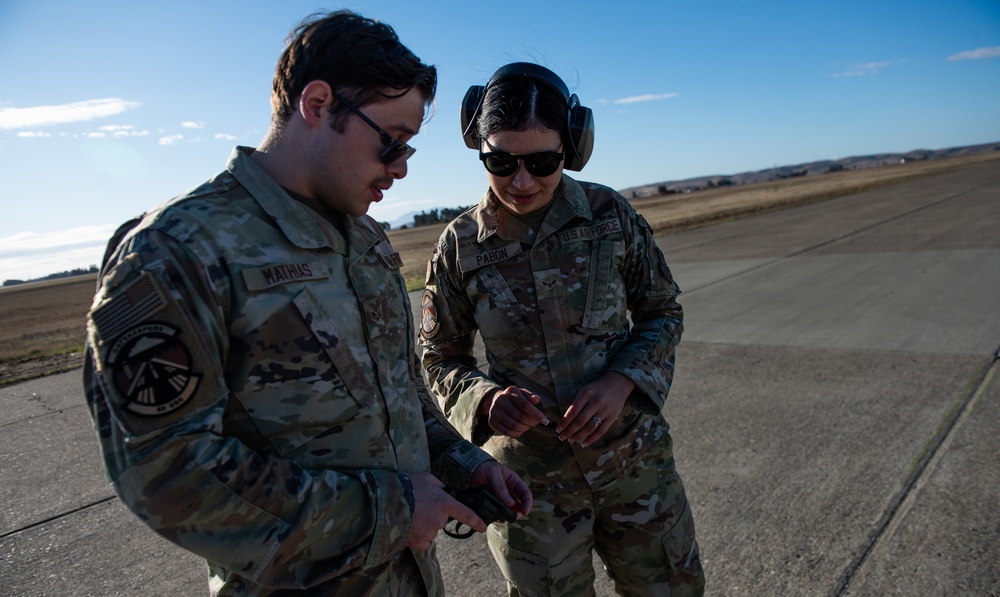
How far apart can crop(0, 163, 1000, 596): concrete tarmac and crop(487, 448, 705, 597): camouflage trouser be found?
0.86m

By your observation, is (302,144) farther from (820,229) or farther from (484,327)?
(820,229)

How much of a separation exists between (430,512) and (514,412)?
0.60 m

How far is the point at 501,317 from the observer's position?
7.09 ft

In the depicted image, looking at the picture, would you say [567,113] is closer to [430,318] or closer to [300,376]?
[430,318]

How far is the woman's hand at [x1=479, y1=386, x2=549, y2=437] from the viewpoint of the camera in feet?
6.33

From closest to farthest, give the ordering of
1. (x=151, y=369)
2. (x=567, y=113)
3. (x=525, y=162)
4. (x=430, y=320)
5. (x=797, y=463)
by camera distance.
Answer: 1. (x=151, y=369)
2. (x=525, y=162)
3. (x=567, y=113)
4. (x=430, y=320)
5. (x=797, y=463)

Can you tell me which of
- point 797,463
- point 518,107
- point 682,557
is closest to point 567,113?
point 518,107

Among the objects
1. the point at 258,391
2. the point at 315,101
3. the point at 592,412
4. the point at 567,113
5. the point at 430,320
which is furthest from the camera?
the point at 430,320

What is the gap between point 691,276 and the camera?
1102 cm

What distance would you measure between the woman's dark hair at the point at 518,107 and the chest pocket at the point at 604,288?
1.39 feet

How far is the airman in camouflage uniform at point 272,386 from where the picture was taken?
112cm

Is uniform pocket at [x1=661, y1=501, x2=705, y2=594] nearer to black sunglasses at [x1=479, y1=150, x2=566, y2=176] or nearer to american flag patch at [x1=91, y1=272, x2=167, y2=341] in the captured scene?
black sunglasses at [x1=479, y1=150, x2=566, y2=176]

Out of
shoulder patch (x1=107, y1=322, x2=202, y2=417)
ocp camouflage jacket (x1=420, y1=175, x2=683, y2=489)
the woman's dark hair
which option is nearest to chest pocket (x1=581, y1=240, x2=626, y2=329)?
ocp camouflage jacket (x1=420, y1=175, x2=683, y2=489)

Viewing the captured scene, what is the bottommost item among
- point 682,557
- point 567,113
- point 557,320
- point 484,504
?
point 682,557
